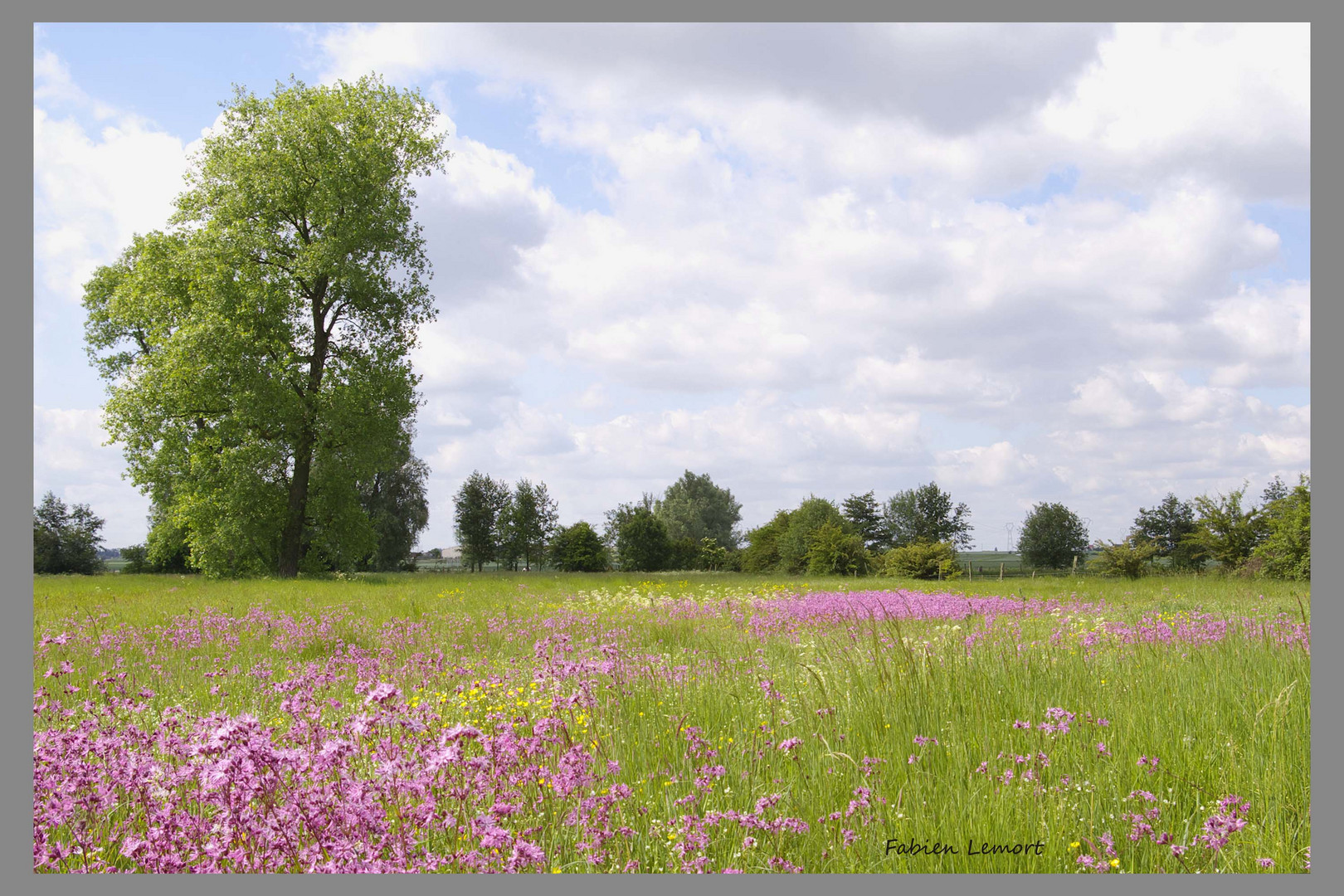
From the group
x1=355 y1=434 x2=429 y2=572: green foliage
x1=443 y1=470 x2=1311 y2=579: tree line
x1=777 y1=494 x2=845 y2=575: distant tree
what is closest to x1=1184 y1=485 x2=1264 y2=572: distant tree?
x1=443 y1=470 x2=1311 y2=579: tree line

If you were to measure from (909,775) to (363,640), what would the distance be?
7.40 meters

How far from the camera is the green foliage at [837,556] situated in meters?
39.2

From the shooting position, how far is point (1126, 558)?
29.1 meters

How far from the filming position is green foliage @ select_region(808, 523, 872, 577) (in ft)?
129

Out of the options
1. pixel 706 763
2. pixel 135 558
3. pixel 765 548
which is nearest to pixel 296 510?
pixel 135 558

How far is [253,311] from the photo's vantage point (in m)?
22.8

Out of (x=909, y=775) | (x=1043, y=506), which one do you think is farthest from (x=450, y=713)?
(x=1043, y=506)

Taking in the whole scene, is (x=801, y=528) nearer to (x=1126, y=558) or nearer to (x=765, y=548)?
(x=765, y=548)

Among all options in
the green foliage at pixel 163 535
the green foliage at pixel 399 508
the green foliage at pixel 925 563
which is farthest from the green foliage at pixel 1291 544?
the green foliage at pixel 399 508

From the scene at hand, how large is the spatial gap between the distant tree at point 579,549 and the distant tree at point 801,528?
1289 cm

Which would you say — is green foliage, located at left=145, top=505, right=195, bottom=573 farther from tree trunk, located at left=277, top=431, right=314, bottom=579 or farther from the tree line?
the tree line

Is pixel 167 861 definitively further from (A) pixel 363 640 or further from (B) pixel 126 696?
(A) pixel 363 640

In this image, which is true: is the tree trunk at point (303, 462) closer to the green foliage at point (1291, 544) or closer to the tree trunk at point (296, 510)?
the tree trunk at point (296, 510)

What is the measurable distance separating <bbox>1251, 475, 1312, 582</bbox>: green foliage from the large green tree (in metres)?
26.5
